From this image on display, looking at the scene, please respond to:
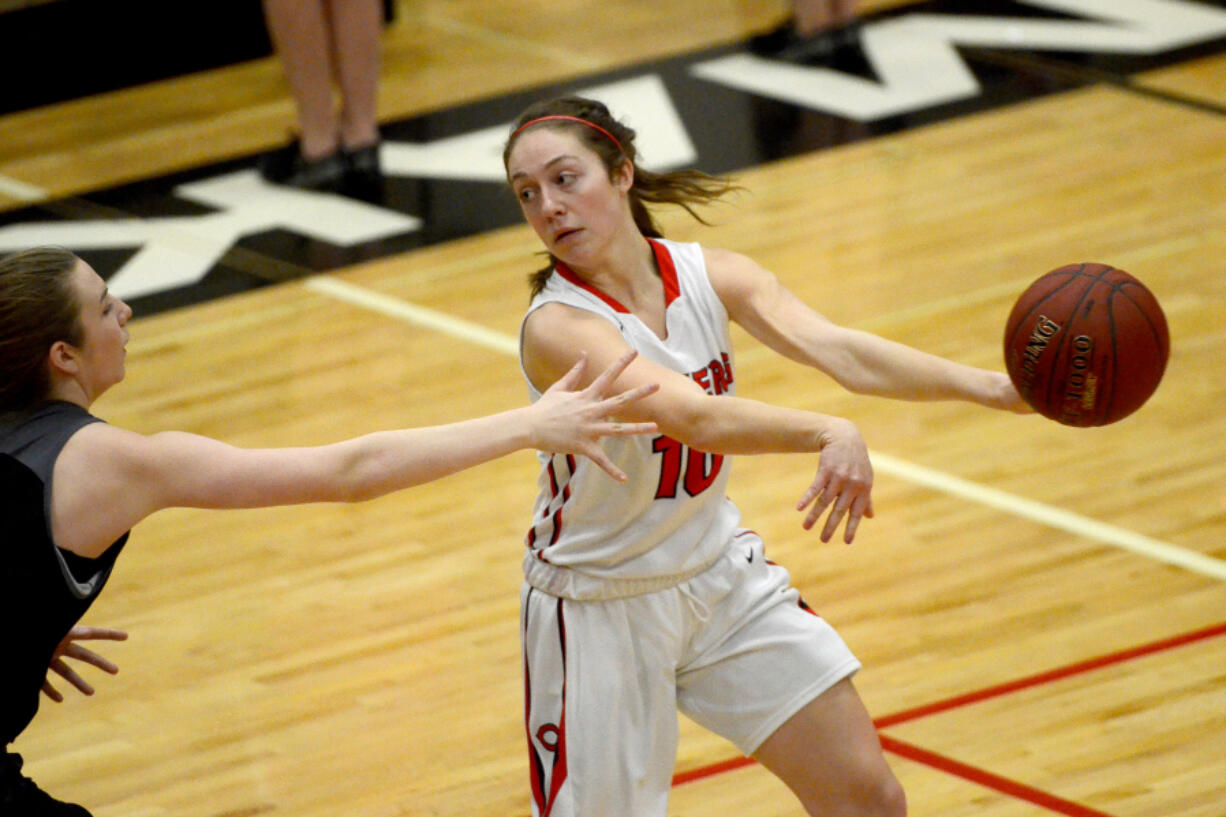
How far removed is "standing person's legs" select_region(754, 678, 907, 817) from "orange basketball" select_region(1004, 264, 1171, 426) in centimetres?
70

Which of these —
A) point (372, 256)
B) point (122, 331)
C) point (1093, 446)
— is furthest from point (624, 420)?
point (372, 256)

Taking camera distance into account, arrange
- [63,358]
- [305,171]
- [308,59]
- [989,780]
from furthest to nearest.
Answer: [305,171], [308,59], [989,780], [63,358]

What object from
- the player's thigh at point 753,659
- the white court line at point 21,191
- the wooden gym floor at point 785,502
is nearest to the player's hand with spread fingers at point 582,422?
the player's thigh at point 753,659

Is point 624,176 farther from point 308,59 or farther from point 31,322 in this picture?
point 308,59

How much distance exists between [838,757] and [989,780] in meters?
0.93

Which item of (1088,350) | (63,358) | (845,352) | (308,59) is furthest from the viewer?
(308,59)

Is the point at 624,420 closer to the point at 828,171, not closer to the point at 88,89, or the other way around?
the point at 828,171

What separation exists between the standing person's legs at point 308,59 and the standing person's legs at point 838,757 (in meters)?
5.50

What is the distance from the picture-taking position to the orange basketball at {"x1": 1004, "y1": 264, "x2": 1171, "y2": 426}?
3521 millimetres

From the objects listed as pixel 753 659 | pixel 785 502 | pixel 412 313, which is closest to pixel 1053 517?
pixel 785 502

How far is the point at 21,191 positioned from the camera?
8.55 meters

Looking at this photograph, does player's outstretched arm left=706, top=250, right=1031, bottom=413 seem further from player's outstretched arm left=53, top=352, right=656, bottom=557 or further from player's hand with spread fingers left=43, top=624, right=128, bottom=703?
player's hand with spread fingers left=43, top=624, right=128, bottom=703

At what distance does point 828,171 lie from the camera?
812 centimetres

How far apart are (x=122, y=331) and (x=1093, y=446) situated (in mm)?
3610
